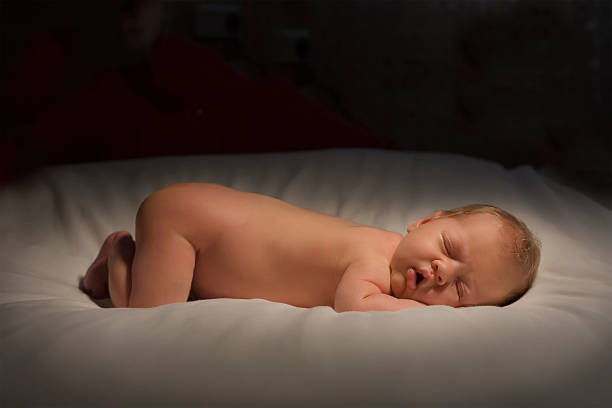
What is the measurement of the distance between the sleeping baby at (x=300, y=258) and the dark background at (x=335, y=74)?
0.75m

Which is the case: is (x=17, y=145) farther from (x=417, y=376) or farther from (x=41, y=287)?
(x=417, y=376)

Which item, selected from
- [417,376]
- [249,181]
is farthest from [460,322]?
[249,181]

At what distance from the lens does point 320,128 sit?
1.65 metres

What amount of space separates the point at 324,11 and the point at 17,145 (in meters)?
1.10

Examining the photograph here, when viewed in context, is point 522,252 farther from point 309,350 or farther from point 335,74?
point 335,74

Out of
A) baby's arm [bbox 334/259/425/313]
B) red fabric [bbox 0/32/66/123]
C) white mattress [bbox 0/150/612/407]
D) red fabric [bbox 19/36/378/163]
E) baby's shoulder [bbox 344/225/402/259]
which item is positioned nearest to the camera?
white mattress [bbox 0/150/612/407]

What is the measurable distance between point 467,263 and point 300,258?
0.26 metres

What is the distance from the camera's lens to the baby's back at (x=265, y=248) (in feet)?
2.82

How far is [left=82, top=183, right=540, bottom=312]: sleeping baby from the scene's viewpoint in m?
0.80

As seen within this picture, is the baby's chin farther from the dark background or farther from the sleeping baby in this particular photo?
the dark background

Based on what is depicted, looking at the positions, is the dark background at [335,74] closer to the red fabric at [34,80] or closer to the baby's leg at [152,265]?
the red fabric at [34,80]

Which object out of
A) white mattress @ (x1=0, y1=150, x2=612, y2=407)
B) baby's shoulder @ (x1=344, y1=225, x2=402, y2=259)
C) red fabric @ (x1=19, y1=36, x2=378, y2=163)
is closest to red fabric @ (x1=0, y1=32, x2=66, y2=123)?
red fabric @ (x1=19, y1=36, x2=378, y2=163)

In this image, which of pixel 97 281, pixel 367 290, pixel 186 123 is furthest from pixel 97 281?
pixel 186 123

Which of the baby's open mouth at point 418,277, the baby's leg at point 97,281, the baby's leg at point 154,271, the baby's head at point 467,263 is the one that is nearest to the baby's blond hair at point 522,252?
the baby's head at point 467,263
